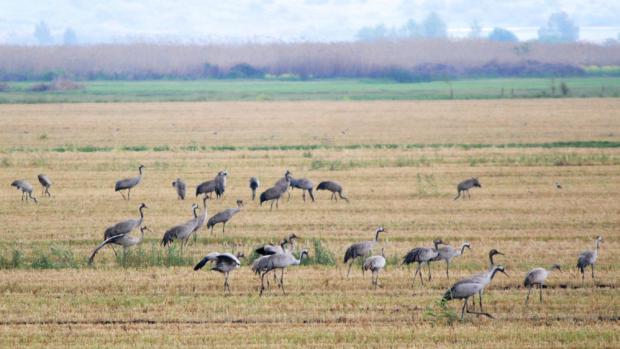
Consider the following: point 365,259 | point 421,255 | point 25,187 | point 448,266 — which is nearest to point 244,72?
point 25,187

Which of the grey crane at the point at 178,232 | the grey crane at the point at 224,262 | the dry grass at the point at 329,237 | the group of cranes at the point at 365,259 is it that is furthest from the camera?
the grey crane at the point at 178,232

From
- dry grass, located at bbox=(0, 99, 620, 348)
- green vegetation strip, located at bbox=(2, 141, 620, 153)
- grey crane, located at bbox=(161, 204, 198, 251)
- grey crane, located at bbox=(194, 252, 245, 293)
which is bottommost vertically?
green vegetation strip, located at bbox=(2, 141, 620, 153)

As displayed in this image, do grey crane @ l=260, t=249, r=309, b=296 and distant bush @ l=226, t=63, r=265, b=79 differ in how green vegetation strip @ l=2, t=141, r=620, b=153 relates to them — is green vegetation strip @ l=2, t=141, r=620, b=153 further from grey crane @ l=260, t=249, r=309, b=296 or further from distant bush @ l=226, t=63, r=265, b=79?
distant bush @ l=226, t=63, r=265, b=79

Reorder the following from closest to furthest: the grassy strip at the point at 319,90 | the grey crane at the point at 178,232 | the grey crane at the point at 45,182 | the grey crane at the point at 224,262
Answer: the grey crane at the point at 224,262 < the grey crane at the point at 178,232 < the grey crane at the point at 45,182 < the grassy strip at the point at 319,90

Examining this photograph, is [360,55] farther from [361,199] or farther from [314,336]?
[314,336]

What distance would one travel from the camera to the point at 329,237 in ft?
62.1

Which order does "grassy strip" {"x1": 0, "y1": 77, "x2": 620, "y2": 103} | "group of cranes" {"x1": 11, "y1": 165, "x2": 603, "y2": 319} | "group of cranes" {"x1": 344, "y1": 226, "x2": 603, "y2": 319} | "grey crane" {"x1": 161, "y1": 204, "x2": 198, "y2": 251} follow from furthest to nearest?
1. "grassy strip" {"x1": 0, "y1": 77, "x2": 620, "y2": 103}
2. "grey crane" {"x1": 161, "y1": 204, "x2": 198, "y2": 251}
3. "group of cranes" {"x1": 11, "y1": 165, "x2": 603, "y2": 319}
4. "group of cranes" {"x1": 344, "y1": 226, "x2": 603, "y2": 319}

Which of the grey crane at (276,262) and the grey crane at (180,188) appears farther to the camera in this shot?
the grey crane at (180,188)

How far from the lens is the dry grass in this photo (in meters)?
12.2

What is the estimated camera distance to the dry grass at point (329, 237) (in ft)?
40.0

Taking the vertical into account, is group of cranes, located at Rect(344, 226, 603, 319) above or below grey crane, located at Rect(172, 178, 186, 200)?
above

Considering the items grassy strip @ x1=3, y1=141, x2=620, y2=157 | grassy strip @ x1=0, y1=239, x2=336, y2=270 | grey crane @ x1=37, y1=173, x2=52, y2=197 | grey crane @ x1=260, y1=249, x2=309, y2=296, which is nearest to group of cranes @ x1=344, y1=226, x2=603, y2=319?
grassy strip @ x1=0, y1=239, x2=336, y2=270

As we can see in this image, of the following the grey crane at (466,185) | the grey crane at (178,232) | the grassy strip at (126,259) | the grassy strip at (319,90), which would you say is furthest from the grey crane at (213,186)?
the grassy strip at (319,90)

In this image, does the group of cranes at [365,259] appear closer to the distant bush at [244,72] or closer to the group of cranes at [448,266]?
the group of cranes at [448,266]
